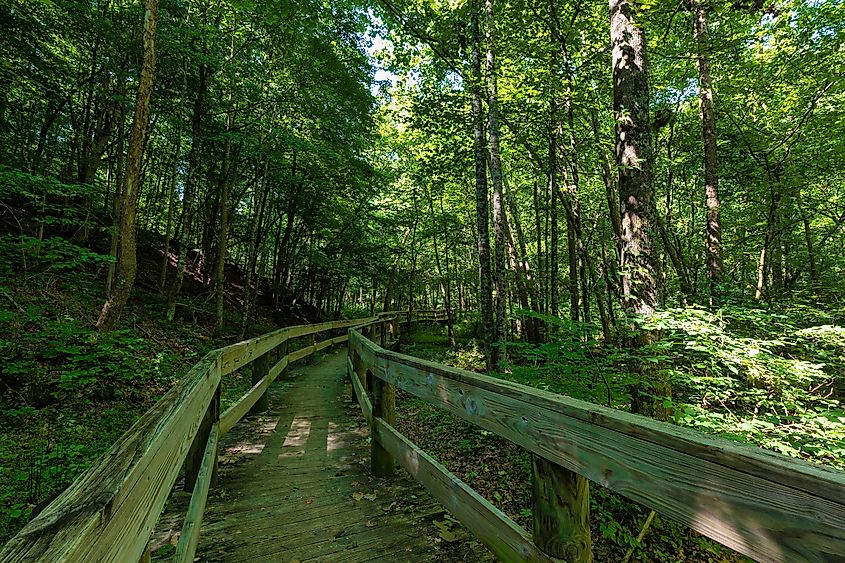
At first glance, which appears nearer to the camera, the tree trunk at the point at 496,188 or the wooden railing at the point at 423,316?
the tree trunk at the point at 496,188

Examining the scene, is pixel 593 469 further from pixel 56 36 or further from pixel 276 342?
pixel 56 36

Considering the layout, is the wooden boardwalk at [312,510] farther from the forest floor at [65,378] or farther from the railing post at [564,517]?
the railing post at [564,517]

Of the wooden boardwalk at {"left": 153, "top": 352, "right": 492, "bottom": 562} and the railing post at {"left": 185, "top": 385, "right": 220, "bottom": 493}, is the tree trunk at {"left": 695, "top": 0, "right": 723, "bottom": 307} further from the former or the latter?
the railing post at {"left": 185, "top": 385, "right": 220, "bottom": 493}

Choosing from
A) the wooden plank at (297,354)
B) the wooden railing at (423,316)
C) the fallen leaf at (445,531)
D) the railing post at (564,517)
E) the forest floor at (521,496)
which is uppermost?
the wooden railing at (423,316)

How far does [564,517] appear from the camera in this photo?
1520 millimetres

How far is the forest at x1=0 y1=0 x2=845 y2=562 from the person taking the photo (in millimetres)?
4074

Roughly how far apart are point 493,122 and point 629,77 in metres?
3.75

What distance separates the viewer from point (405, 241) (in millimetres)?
22031

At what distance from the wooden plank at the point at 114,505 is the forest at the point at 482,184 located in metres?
0.32

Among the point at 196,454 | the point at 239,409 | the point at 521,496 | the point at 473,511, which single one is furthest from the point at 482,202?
the point at 473,511

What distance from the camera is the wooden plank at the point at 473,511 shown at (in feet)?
5.62

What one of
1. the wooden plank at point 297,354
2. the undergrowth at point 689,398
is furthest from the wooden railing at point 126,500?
the wooden plank at point 297,354

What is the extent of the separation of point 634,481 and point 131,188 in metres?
7.66

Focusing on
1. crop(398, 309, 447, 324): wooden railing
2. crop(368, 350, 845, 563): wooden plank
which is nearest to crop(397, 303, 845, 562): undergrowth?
crop(368, 350, 845, 563): wooden plank
